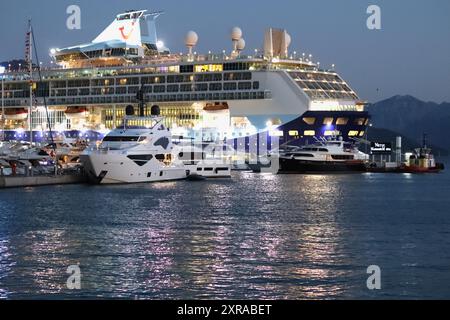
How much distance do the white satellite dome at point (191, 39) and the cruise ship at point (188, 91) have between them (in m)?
0.12

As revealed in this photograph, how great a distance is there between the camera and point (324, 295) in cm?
2662

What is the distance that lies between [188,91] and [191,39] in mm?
6795

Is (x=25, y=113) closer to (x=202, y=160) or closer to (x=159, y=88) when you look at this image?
(x=159, y=88)

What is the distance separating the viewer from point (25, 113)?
382 ft

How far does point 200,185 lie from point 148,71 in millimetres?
41174

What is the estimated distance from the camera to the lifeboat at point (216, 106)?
9825 centimetres

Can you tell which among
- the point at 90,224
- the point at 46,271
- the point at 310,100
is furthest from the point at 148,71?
the point at 46,271

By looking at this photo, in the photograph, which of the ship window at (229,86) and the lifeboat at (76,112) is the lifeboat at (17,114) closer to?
the lifeboat at (76,112)

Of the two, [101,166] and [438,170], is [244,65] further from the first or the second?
[101,166]

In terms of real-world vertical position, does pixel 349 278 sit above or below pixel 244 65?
below

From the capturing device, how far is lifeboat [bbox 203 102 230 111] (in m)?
98.2

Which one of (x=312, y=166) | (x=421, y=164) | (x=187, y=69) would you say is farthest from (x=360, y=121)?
(x=187, y=69)

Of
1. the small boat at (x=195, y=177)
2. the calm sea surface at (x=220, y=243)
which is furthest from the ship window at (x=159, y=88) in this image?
the calm sea surface at (x=220, y=243)
